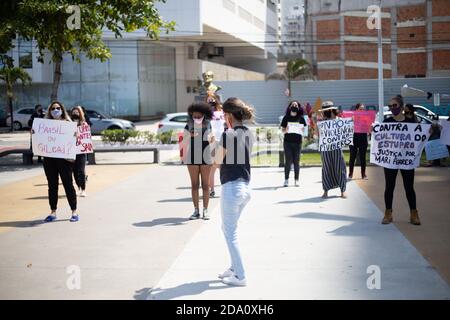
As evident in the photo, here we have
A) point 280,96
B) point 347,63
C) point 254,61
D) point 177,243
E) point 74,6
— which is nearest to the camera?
point 177,243

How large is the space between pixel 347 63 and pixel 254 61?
909 inches

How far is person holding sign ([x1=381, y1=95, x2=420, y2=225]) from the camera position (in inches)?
363

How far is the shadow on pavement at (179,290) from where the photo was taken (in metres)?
5.99

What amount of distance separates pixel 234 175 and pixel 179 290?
1.27 meters

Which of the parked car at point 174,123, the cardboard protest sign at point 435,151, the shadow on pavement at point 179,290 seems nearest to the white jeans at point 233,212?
the shadow on pavement at point 179,290

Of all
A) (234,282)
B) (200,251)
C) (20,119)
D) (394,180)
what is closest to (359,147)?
(394,180)

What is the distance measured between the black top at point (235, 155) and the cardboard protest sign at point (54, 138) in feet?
14.1

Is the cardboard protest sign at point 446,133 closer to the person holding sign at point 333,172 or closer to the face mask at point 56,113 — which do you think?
the person holding sign at point 333,172

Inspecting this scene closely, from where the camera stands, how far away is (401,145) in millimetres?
9430

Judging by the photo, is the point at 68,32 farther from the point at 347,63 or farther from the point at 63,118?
the point at 347,63

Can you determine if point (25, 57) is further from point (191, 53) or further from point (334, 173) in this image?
point (334, 173)

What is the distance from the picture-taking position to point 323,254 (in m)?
7.57

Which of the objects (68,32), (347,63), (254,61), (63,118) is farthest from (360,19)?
(63,118)

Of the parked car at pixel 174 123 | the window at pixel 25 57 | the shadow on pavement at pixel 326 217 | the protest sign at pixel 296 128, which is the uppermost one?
the window at pixel 25 57
